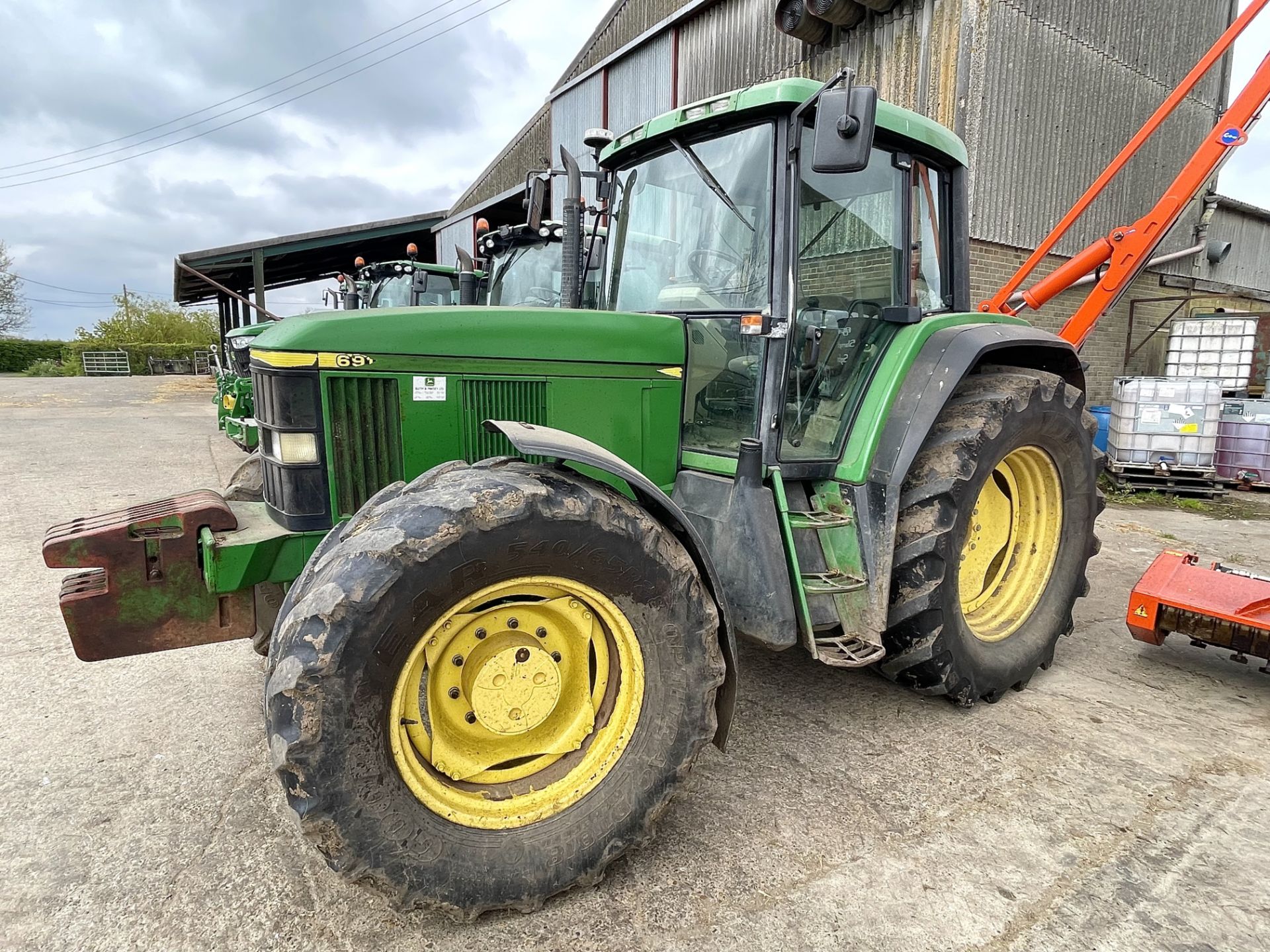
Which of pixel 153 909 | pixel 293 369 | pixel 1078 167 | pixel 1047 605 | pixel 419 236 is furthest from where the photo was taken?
pixel 419 236

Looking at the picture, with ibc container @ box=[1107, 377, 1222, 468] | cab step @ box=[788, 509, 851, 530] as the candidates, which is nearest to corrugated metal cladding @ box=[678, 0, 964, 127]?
ibc container @ box=[1107, 377, 1222, 468]

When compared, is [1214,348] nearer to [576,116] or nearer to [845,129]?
[845,129]

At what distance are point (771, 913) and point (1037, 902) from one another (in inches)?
28.5

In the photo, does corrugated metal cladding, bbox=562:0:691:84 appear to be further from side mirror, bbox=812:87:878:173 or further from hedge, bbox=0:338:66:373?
hedge, bbox=0:338:66:373

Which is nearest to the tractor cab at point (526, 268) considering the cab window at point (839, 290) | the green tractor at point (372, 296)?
the green tractor at point (372, 296)

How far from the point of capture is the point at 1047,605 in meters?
3.35

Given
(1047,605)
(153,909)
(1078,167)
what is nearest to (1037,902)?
(1047,605)

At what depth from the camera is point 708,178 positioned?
2.69m

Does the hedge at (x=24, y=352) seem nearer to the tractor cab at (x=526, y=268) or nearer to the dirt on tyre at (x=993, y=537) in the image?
the tractor cab at (x=526, y=268)

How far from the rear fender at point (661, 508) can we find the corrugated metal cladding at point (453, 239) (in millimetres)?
15236

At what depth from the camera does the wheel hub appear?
1.93 metres

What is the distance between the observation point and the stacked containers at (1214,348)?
28.8ft

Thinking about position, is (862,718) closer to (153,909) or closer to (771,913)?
(771,913)

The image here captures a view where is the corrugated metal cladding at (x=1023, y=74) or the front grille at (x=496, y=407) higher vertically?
the corrugated metal cladding at (x=1023, y=74)
